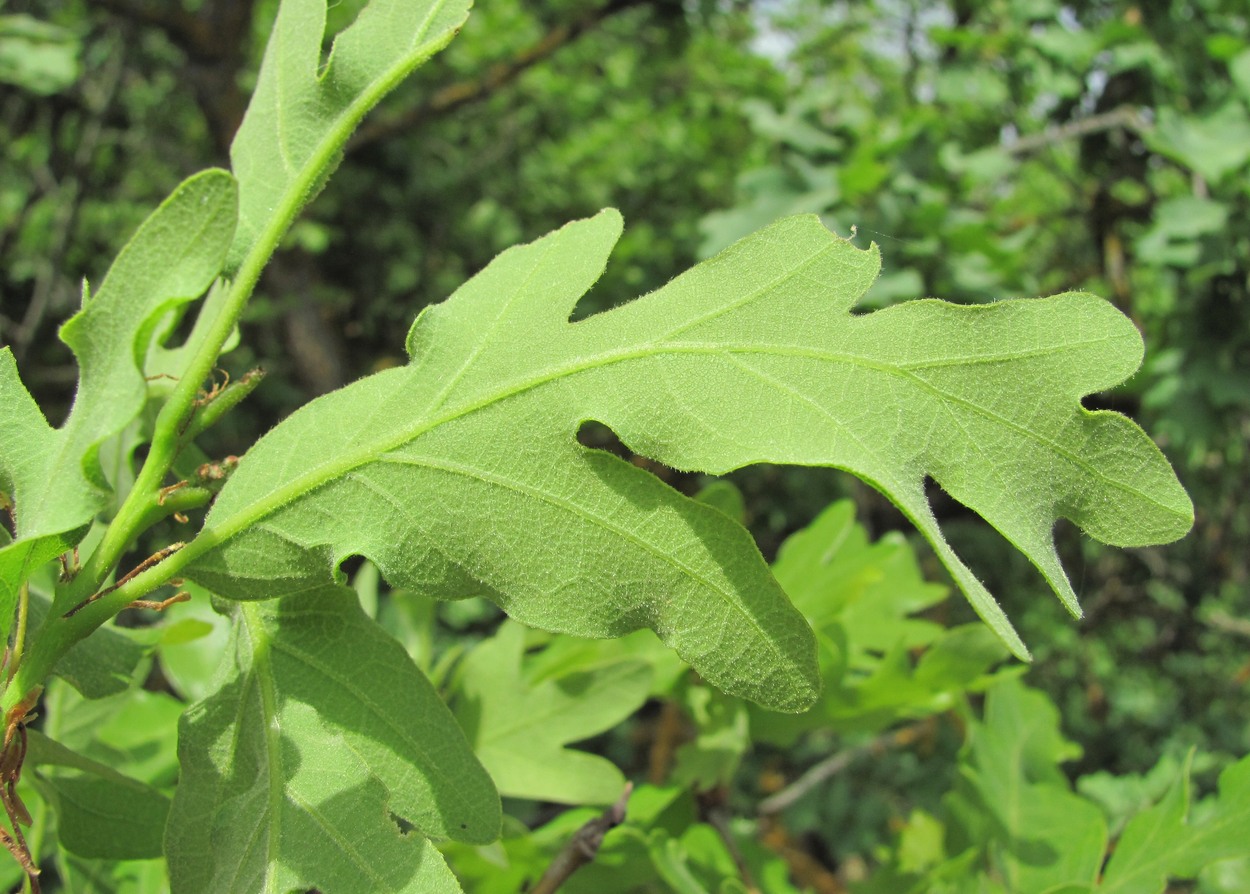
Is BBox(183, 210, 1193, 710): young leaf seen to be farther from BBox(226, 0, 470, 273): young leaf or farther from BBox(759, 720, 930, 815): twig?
BBox(759, 720, 930, 815): twig

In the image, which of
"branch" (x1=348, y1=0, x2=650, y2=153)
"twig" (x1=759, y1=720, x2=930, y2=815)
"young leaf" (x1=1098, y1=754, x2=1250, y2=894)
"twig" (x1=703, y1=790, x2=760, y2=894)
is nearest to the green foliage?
"young leaf" (x1=1098, y1=754, x2=1250, y2=894)

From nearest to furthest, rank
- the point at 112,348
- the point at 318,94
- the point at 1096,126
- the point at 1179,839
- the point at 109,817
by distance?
1. the point at 112,348
2. the point at 318,94
3. the point at 109,817
4. the point at 1179,839
5. the point at 1096,126

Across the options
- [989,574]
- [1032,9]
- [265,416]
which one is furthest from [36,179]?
[989,574]

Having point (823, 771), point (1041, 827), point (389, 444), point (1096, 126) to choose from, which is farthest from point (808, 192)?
point (389, 444)

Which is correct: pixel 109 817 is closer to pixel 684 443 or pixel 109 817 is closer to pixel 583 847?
pixel 583 847

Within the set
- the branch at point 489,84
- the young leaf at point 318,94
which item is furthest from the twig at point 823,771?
the branch at point 489,84

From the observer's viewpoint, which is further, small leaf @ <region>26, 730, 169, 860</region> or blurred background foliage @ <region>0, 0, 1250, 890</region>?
blurred background foliage @ <region>0, 0, 1250, 890</region>
